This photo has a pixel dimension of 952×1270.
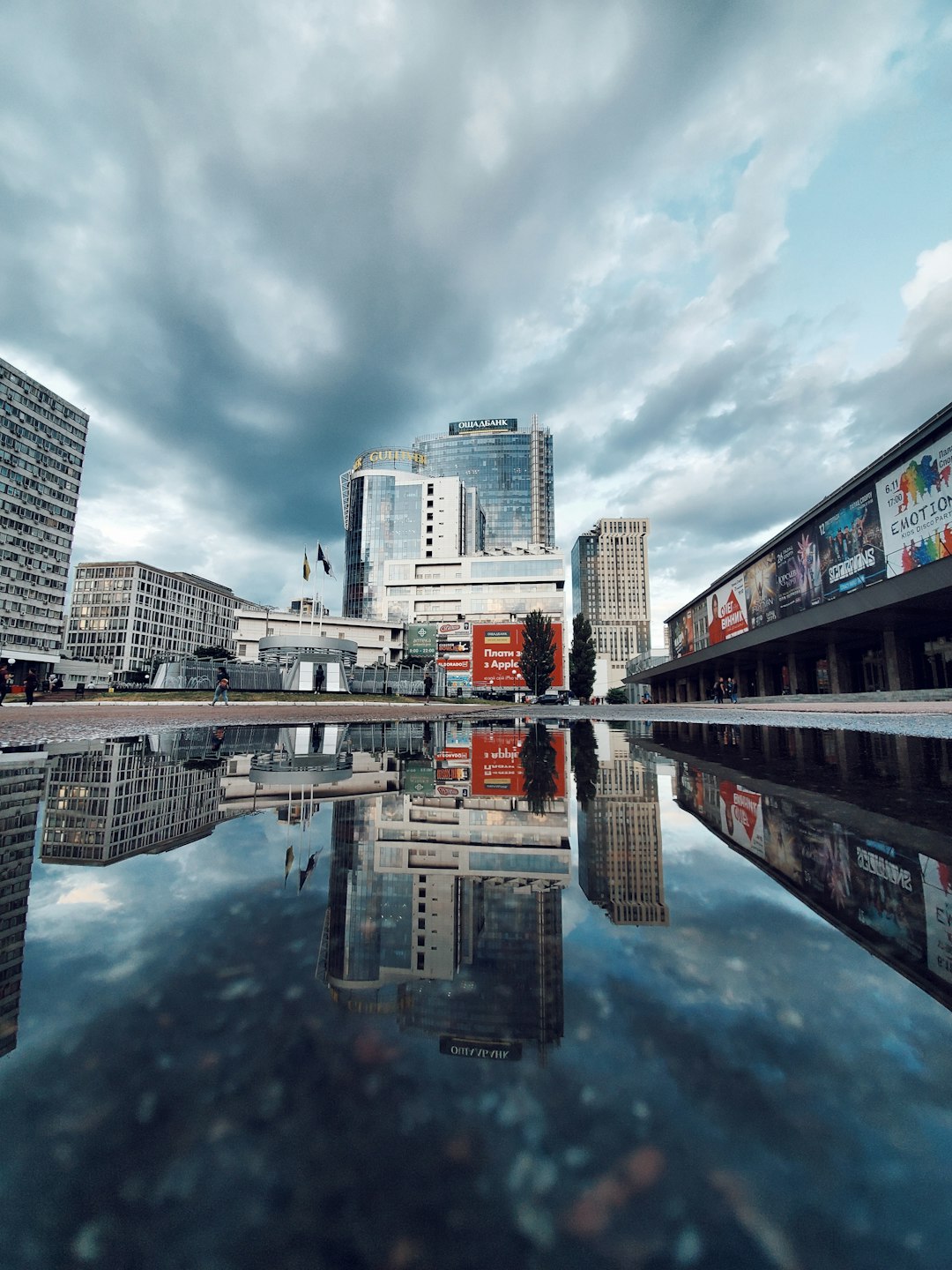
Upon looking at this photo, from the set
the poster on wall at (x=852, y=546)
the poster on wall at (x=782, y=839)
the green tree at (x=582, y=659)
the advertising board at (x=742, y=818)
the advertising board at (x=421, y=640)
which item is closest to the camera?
the poster on wall at (x=782, y=839)

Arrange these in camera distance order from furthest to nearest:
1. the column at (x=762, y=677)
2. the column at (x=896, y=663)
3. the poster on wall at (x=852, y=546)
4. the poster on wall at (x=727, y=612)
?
1. the column at (x=762, y=677)
2. the poster on wall at (x=727, y=612)
3. the column at (x=896, y=663)
4. the poster on wall at (x=852, y=546)

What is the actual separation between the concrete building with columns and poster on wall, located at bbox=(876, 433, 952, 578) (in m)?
0.04

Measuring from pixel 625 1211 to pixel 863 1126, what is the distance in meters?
0.50

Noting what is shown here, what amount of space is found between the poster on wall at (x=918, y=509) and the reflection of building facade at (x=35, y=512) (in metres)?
90.5

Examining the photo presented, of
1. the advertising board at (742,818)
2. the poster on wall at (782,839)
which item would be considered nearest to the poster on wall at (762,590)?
the advertising board at (742,818)

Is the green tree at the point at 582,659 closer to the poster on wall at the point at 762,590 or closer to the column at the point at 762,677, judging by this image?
the column at the point at 762,677

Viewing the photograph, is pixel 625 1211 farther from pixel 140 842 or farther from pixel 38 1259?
pixel 140 842

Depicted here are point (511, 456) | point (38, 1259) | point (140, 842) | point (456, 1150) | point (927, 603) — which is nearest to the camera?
point (38, 1259)

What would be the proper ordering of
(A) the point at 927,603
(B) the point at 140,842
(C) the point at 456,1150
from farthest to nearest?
1. (A) the point at 927,603
2. (B) the point at 140,842
3. (C) the point at 456,1150

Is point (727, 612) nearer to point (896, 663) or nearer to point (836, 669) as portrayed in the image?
point (836, 669)

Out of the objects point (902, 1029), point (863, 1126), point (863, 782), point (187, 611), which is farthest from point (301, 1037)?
point (187, 611)

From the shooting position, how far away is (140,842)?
3.11 meters

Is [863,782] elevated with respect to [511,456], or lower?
lower

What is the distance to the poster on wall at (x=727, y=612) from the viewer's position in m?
41.9
